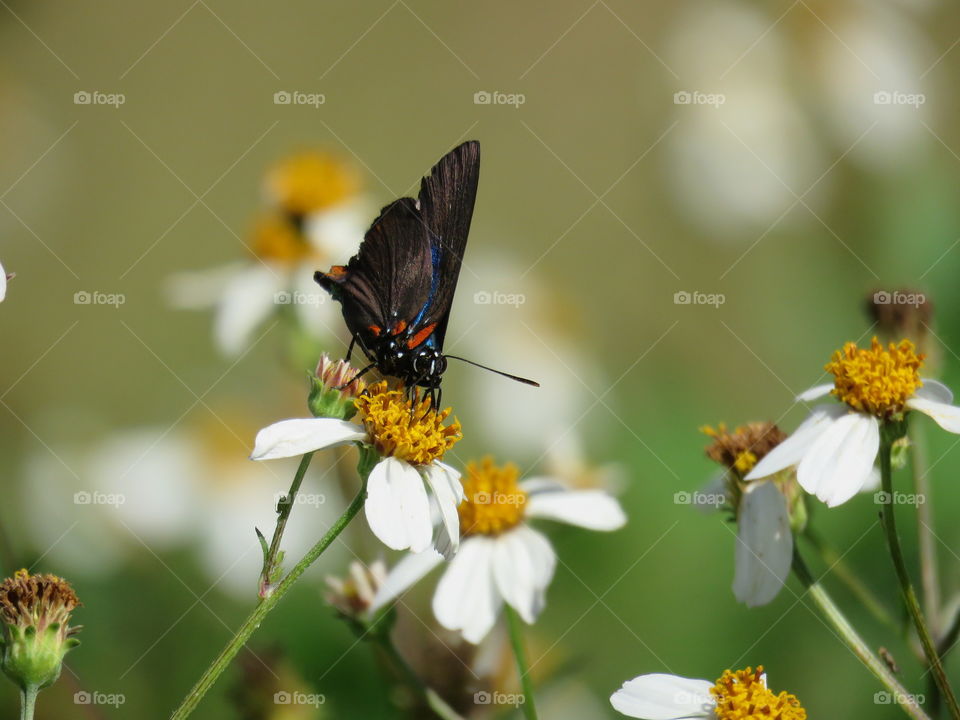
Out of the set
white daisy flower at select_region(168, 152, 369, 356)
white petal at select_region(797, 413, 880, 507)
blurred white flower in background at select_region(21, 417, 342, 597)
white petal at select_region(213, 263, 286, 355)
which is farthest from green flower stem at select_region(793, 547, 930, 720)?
white petal at select_region(213, 263, 286, 355)

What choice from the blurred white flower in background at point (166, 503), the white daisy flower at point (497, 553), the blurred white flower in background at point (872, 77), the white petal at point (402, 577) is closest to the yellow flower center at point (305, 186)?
the blurred white flower in background at point (166, 503)

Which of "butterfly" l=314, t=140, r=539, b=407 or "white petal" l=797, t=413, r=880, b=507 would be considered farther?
"butterfly" l=314, t=140, r=539, b=407

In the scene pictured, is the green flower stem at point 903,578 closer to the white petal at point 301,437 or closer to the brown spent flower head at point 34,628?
the white petal at point 301,437

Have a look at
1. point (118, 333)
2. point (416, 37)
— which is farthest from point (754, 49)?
point (118, 333)

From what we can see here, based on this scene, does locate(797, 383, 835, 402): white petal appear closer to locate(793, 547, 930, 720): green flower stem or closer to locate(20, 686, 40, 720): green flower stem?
locate(793, 547, 930, 720): green flower stem

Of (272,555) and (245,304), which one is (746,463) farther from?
(245,304)
